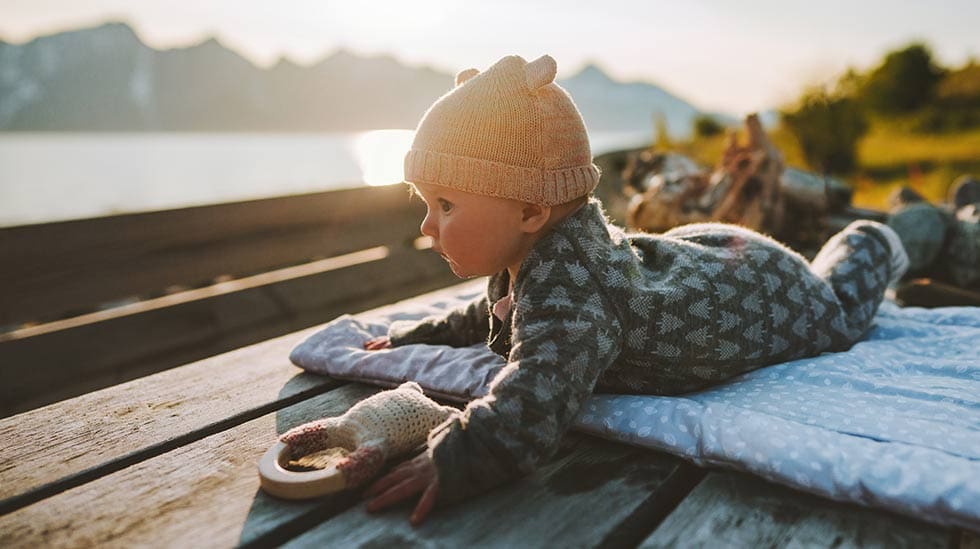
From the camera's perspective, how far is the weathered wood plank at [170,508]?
110 centimetres

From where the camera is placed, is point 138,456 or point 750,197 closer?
point 138,456

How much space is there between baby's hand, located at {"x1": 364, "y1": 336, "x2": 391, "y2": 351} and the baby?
379mm

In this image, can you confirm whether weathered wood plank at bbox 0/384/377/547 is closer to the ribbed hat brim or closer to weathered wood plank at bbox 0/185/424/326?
the ribbed hat brim

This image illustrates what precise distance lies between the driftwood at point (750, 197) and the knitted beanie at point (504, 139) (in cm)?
282

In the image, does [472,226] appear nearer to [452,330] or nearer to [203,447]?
[452,330]

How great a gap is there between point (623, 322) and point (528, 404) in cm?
39

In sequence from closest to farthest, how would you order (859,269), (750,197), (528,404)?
(528,404), (859,269), (750,197)

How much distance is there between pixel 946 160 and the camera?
10.0 meters

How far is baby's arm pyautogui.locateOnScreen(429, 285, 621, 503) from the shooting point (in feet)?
3.82

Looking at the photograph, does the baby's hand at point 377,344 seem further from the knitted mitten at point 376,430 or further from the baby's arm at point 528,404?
the baby's arm at point 528,404

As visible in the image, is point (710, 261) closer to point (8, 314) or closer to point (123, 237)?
point (123, 237)

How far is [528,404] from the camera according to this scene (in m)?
1.22

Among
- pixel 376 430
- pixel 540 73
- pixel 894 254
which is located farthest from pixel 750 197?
pixel 376 430

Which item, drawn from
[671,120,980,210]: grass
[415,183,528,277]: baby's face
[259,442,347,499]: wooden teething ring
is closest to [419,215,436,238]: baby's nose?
[415,183,528,277]: baby's face
